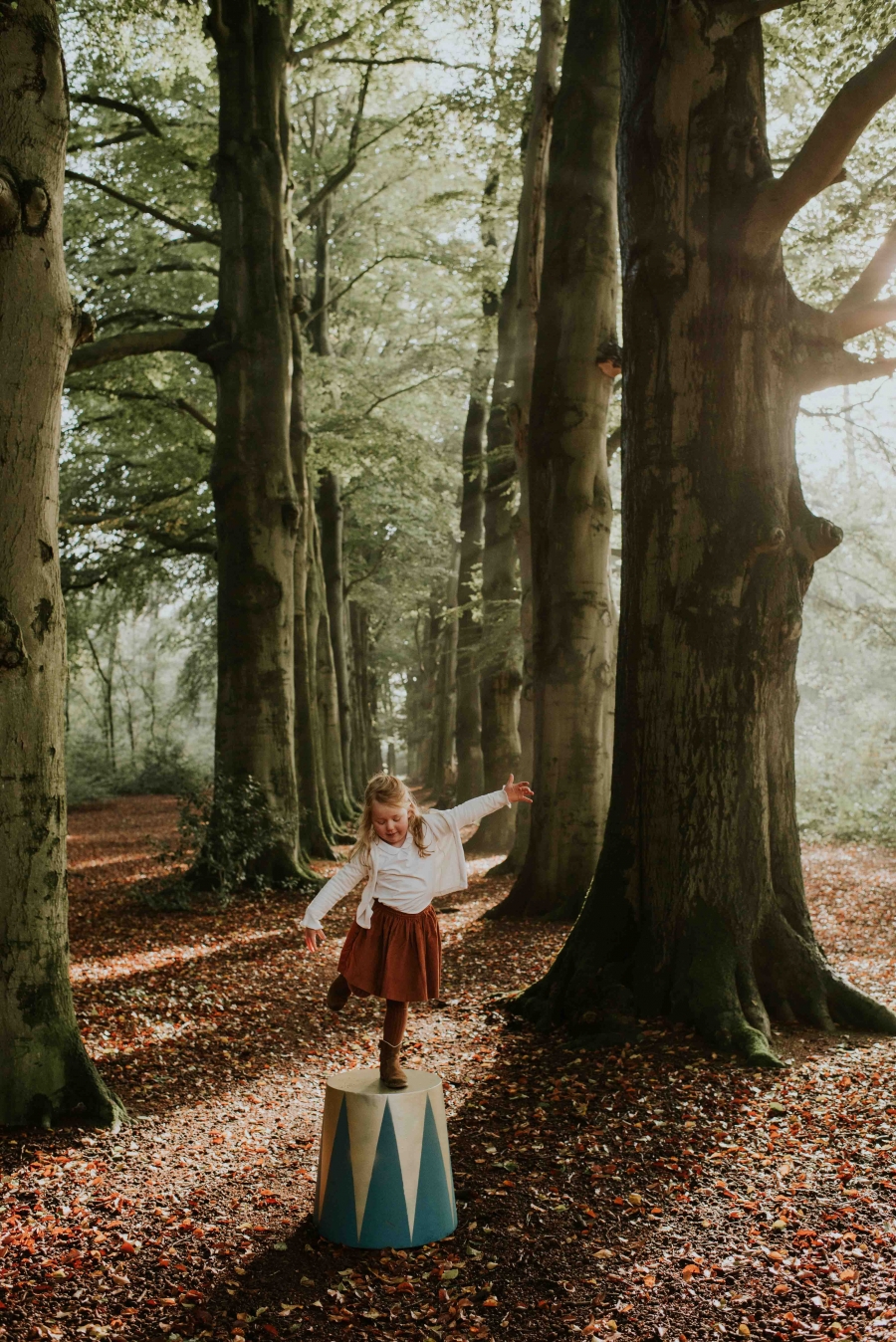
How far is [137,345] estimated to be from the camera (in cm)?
1058

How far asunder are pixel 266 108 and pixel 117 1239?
41.0 ft

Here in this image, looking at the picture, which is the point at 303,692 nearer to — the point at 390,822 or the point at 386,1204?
the point at 390,822

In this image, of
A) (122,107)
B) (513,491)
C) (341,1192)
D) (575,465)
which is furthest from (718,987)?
(122,107)

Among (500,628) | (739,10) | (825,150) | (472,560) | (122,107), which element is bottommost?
(500,628)

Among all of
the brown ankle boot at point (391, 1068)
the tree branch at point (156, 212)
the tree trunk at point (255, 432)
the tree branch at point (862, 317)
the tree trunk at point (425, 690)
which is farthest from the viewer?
the tree trunk at point (425, 690)

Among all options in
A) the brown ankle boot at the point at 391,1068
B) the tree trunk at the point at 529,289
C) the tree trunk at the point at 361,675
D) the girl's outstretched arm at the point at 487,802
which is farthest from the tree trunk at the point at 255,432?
the tree trunk at the point at 361,675

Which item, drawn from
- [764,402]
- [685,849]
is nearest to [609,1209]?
[685,849]

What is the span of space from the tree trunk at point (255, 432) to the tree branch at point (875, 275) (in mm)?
7191

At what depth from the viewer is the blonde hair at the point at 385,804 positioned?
13.6 feet

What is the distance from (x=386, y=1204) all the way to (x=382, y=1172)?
0.41 ft

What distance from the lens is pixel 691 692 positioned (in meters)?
5.93

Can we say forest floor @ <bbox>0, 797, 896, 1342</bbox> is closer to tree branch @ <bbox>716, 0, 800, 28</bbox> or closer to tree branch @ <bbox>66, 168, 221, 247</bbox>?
tree branch @ <bbox>716, 0, 800, 28</bbox>

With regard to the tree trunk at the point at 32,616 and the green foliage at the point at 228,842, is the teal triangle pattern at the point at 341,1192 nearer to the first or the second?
the tree trunk at the point at 32,616

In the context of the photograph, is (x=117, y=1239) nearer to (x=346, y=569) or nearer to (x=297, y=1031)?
(x=297, y=1031)
